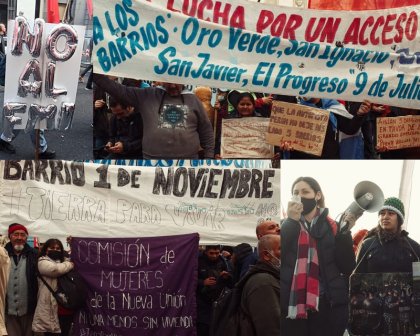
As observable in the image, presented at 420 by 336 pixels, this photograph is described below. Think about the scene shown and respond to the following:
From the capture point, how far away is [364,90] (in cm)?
815

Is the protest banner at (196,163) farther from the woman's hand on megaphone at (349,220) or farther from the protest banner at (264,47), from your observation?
the woman's hand on megaphone at (349,220)

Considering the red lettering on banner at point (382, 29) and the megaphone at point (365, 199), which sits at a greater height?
the red lettering on banner at point (382, 29)

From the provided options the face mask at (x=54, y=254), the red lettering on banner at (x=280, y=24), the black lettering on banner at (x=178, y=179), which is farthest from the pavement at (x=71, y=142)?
the red lettering on banner at (x=280, y=24)

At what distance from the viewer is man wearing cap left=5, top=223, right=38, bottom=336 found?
24.8 feet

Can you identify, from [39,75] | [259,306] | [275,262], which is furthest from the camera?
[39,75]

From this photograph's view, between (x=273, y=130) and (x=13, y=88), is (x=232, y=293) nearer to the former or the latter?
(x=273, y=130)

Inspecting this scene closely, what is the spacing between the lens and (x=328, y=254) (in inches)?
275

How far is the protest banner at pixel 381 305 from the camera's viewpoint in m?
6.99

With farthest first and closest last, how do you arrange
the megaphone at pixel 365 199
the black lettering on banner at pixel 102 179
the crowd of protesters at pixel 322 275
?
the black lettering on banner at pixel 102 179 → the megaphone at pixel 365 199 → the crowd of protesters at pixel 322 275

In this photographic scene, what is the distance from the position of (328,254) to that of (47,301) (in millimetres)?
2122

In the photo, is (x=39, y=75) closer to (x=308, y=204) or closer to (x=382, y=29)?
(x=308, y=204)

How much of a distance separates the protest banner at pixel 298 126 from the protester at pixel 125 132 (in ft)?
3.46

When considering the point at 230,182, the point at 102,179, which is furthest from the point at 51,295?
the point at 230,182

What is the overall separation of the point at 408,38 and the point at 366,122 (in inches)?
38.6
